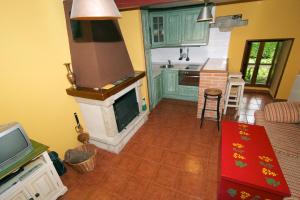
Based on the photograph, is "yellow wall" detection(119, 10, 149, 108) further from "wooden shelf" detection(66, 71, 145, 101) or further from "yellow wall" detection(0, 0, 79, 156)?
"yellow wall" detection(0, 0, 79, 156)

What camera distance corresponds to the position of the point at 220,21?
3947 mm

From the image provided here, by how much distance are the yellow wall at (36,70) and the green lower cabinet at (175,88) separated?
8.47 feet

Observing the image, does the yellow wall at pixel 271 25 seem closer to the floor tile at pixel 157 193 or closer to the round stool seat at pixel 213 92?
the round stool seat at pixel 213 92

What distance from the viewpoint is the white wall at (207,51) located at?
429cm

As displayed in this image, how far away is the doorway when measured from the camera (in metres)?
4.55

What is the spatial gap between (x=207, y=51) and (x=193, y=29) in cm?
78

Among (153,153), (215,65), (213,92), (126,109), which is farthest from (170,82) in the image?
(153,153)

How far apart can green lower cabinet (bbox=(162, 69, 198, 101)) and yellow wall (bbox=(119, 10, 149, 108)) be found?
3.60ft

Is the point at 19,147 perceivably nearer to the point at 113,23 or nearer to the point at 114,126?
the point at 114,126

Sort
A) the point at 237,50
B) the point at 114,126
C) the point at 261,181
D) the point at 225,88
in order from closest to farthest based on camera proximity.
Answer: the point at 261,181 → the point at 114,126 → the point at 225,88 → the point at 237,50

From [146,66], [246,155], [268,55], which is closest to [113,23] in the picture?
[146,66]

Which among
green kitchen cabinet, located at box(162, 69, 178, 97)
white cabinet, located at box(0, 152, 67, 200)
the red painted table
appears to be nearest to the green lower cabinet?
green kitchen cabinet, located at box(162, 69, 178, 97)

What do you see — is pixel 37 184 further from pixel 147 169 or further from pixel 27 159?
pixel 147 169

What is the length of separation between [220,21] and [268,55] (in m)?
2.06
